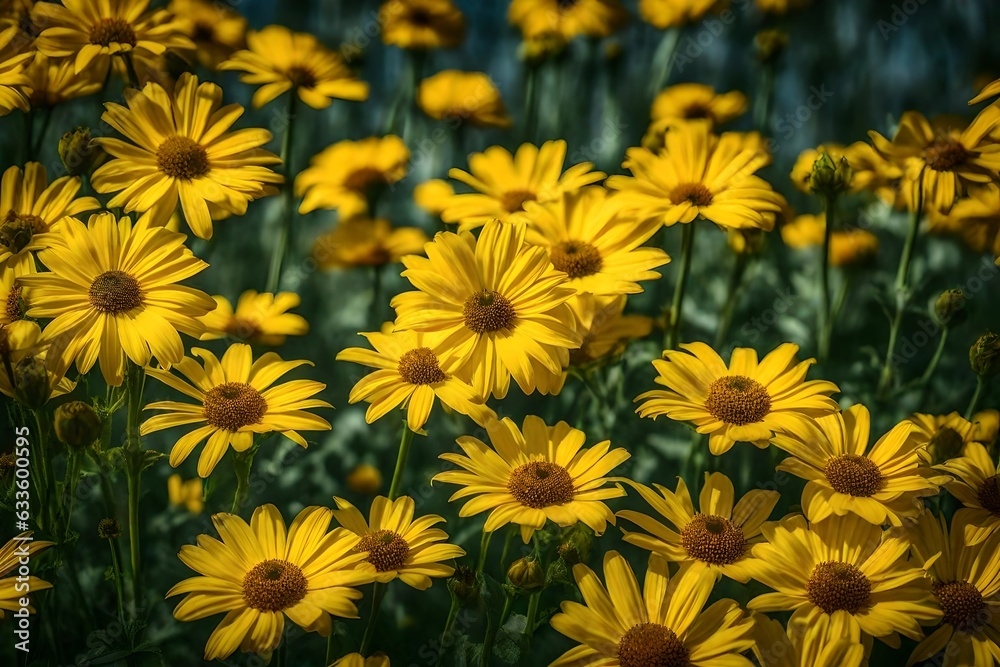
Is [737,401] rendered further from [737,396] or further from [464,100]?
[464,100]

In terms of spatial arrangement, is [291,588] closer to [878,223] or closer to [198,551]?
[198,551]

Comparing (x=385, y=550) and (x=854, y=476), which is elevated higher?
(x=854, y=476)

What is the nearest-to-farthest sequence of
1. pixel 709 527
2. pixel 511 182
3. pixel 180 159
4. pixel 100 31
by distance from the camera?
pixel 709 527 < pixel 180 159 < pixel 100 31 < pixel 511 182

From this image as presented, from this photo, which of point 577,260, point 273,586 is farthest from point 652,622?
point 577,260

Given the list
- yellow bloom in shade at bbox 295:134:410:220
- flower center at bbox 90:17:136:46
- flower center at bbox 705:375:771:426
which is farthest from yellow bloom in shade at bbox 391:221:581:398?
yellow bloom in shade at bbox 295:134:410:220

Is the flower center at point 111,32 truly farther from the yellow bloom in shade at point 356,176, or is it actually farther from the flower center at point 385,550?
the flower center at point 385,550

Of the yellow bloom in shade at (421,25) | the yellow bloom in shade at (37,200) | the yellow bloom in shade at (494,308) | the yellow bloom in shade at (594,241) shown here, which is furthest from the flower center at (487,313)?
the yellow bloom in shade at (421,25)

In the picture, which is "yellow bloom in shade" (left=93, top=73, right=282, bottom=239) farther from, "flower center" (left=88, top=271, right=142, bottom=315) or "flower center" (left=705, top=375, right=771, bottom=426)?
"flower center" (left=705, top=375, right=771, bottom=426)

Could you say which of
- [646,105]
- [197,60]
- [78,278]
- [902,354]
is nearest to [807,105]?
[646,105]
